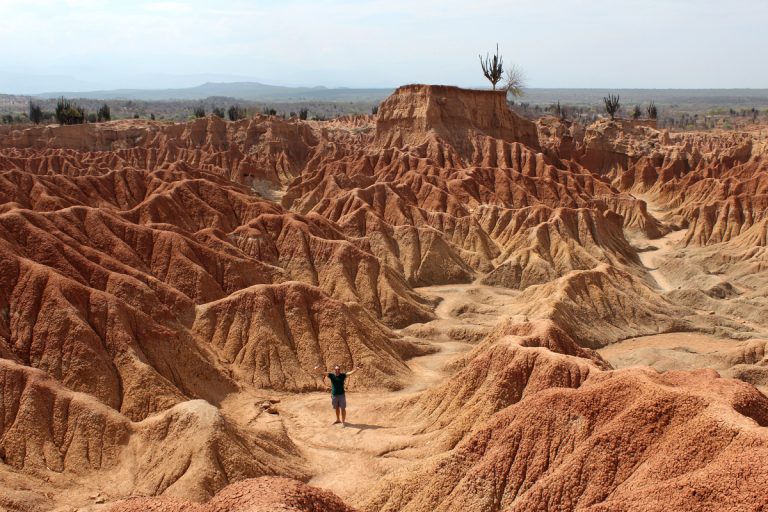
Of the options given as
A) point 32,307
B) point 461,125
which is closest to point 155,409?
point 32,307

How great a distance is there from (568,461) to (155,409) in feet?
61.3

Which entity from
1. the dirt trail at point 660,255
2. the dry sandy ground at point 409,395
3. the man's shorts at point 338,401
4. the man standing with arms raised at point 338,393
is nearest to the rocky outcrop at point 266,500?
the dry sandy ground at point 409,395

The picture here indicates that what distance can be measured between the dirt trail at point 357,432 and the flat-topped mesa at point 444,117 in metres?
58.0

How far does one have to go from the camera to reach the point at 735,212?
7912 centimetres

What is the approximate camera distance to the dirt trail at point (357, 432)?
90.5 feet

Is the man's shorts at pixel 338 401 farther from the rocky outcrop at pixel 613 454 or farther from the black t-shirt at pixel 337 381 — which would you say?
the rocky outcrop at pixel 613 454

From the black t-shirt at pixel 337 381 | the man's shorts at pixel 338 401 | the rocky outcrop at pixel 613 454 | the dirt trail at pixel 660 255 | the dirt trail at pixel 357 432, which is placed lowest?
the dirt trail at pixel 660 255

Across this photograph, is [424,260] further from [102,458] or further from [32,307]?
[102,458]

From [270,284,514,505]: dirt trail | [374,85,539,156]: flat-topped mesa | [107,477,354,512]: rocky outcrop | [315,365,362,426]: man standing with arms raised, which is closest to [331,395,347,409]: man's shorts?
[315,365,362,426]: man standing with arms raised

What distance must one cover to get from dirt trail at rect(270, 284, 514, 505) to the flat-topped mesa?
190ft

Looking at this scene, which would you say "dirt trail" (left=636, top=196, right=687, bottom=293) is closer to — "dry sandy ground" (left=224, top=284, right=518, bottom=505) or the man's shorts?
"dry sandy ground" (left=224, top=284, right=518, bottom=505)

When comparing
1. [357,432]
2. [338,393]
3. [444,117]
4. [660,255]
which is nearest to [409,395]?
[357,432]

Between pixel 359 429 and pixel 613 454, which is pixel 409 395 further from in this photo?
pixel 613 454

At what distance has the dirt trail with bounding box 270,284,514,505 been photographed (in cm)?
2758
